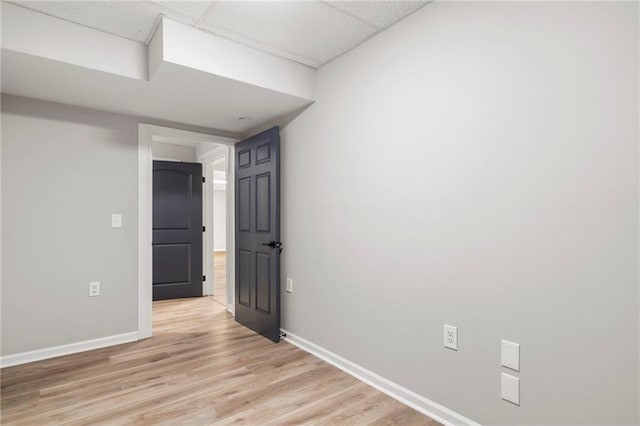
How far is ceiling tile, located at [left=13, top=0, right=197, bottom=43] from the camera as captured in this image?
6.64 ft

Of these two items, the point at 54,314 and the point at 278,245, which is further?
the point at 278,245

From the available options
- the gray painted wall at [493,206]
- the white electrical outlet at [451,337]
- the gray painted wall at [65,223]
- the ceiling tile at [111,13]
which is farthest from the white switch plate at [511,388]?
the gray painted wall at [65,223]

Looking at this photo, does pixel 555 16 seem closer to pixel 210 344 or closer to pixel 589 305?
pixel 589 305

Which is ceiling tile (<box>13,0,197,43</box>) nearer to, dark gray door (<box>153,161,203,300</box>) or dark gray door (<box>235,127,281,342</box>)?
dark gray door (<box>235,127,281,342</box>)

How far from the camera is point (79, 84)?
252 cm

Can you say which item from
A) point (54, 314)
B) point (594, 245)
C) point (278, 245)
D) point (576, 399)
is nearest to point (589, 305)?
point (594, 245)

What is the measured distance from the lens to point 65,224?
2949mm

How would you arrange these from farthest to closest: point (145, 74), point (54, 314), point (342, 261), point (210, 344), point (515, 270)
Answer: point (210, 344), point (54, 314), point (342, 261), point (145, 74), point (515, 270)

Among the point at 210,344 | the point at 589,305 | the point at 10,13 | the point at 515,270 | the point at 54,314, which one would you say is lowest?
the point at 210,344

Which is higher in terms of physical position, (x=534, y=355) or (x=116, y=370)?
(x=534, y=355)

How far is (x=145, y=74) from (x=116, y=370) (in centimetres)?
224

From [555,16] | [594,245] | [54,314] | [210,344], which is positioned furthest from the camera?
[210,344]

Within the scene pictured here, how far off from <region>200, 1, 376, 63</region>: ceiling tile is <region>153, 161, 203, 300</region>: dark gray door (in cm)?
309

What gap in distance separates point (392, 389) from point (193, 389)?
4.39 ft
